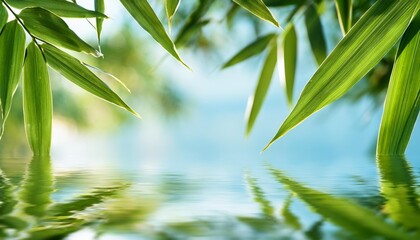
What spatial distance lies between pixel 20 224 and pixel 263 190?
0.32 metres

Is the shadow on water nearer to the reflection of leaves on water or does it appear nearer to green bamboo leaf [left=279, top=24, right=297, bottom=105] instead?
the reflection of leaves on water

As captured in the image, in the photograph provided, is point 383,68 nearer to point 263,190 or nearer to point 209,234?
point 263,190

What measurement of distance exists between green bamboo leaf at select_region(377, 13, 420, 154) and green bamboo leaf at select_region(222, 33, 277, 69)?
1.69 feet

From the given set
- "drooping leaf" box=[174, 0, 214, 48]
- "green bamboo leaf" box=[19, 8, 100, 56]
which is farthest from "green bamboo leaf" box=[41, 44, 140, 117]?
"drooping leaf" box=[174, 0, 214, 48]

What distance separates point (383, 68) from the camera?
1.94m

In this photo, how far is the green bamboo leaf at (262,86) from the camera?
125 cm

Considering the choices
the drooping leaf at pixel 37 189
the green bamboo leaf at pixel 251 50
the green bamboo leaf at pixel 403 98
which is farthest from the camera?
the green bamboo leaf at pixel 251 50

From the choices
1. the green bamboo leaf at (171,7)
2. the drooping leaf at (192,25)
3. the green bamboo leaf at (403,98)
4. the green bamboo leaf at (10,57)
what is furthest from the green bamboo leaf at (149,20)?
the drooping leaf at (192,25)

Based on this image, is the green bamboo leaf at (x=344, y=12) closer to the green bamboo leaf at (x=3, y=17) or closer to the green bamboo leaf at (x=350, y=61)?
the green bamboo leaf at (x=350, y=61)

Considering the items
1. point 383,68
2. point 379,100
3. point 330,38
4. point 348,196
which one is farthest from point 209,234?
point 330,38

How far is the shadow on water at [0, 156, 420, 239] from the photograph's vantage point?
453mm

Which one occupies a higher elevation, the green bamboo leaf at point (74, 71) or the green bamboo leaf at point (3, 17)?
the green bamboo leaf at point (3, 17)

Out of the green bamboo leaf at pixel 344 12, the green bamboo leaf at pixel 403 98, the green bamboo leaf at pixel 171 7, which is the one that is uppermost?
the green bamboo leaf at pixel 344 12

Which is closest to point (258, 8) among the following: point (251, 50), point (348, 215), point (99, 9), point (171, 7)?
point (171, 7)
